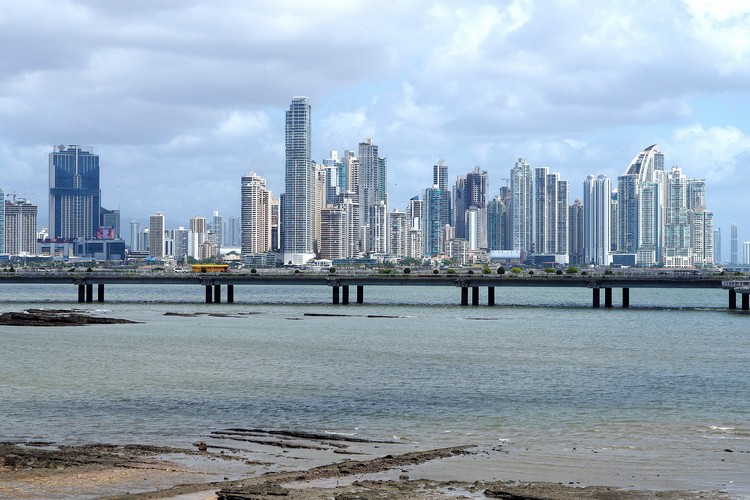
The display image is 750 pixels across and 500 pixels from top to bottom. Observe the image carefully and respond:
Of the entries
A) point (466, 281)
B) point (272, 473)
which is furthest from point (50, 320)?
point (272, 473)

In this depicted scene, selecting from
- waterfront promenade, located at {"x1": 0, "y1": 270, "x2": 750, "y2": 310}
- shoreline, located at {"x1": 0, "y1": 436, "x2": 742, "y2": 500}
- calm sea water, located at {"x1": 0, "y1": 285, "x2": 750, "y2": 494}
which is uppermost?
waterfront promenade, located at {"x1": 0, "y1": 270, "x2": 750, "y2": 310}

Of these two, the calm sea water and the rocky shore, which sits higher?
the rocky shore

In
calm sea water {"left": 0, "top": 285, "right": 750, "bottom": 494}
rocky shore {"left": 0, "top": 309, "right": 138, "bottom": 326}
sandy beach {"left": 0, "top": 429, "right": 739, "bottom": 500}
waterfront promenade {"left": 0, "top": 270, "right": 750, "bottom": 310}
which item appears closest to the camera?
sandy beach {"left": 0, "top": 429, "right": 739, "bottom": 500}

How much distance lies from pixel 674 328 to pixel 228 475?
6454 cm

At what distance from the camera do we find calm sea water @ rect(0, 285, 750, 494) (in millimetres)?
31703

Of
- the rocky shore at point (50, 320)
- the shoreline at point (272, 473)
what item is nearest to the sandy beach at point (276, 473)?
the shoreline at point (272, 473)

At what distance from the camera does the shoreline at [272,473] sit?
75.2 feet

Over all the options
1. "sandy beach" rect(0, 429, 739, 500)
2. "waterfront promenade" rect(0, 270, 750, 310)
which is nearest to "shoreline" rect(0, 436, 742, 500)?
"sandy beach" rect(0, 429, 739, 500)

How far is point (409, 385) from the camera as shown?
44844 mm

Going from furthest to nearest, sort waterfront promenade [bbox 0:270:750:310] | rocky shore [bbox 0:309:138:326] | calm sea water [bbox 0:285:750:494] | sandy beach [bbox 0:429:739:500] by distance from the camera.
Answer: waterfront promenade [bbox 0:270:750:310] < rocky shore [bbox 0:309:138:326] < calm sea water [bbox 0:285:750:494] < sandy beach [bbox 0:429:739:500]

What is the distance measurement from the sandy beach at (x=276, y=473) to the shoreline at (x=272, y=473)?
2cm

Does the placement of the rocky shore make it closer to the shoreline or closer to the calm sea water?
the calm sea water

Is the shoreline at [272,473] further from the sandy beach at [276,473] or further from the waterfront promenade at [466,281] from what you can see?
the waterfront promenade at [466,281]

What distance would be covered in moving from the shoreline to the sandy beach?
0.08 ft
